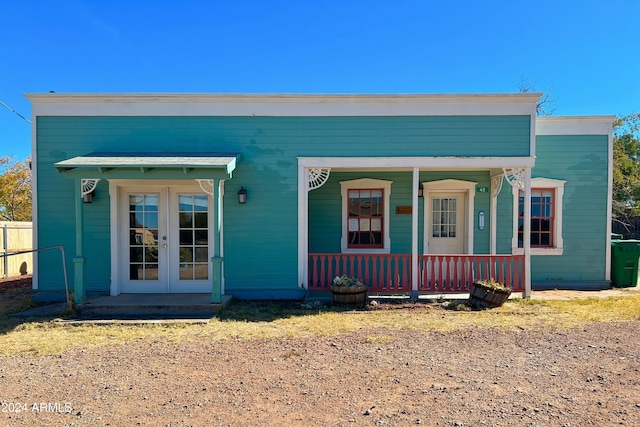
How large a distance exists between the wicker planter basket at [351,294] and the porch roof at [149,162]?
2.69 metres

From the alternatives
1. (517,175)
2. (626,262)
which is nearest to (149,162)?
(517,175)

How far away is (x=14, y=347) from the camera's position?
4.35 meters

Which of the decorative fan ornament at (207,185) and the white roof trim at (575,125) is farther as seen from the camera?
the white roof trim at (575,125)

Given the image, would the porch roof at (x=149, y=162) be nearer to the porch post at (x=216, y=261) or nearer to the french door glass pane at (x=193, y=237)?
the porch post at (x=216, y=261)

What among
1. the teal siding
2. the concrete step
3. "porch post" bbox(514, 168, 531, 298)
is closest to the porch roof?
the concrete step

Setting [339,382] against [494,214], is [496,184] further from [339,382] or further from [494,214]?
[339,382]

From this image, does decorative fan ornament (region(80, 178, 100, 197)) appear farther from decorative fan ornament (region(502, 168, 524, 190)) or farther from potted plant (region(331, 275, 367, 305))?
decorative fan ornament (region(502, 168, 524, 190))

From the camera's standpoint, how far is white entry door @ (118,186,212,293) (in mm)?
6715

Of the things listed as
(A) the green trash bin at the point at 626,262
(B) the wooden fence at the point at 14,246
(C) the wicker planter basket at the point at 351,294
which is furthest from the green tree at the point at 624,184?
(B) the wooden fence at the point at 14,246

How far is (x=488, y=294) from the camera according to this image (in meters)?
6.07

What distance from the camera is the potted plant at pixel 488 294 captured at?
19.8ft

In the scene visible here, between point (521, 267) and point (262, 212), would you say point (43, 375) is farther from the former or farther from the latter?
point (521, 267)

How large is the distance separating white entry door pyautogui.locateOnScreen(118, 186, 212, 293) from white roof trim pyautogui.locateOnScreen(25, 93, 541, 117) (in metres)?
1.47

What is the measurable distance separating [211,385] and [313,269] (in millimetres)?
3667
